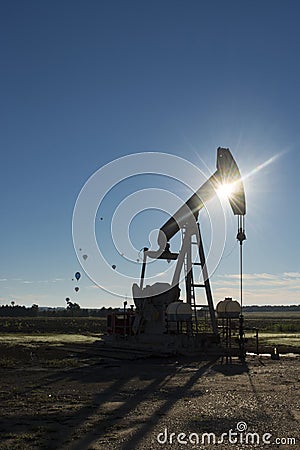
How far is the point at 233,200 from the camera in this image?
78.3 ft

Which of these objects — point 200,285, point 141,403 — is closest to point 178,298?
point 200,285

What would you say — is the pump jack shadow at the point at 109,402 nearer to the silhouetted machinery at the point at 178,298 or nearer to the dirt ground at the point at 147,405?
the dirt ground at the point at 147,405

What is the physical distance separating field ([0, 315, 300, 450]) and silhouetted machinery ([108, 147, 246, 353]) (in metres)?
3.81

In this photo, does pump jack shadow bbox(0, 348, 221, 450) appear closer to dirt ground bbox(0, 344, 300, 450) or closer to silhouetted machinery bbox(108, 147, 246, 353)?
dirt ground bbox(0, 344, 300, 450)

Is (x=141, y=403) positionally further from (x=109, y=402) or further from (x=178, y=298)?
(x=178, y=298)

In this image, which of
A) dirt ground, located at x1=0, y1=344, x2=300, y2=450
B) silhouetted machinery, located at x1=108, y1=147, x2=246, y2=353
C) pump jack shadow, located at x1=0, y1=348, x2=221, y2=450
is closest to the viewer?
dirt ground, located at x1=0, y1=344, x2=300, y2=450

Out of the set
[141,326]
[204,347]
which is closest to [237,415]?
[204,347]

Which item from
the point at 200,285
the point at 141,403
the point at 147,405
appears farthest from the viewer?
the point at 200,285

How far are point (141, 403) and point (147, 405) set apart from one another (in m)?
0.27

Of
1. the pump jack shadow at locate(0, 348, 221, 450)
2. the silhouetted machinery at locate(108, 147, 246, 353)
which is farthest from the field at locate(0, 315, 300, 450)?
the silhouetted machinery at locate(108, 147, 246, 353)

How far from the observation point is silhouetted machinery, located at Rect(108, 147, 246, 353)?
80.3ft

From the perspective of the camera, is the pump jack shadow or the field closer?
the field

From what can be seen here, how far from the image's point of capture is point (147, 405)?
39.7ft

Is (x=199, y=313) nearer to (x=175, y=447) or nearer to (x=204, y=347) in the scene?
(x=204, y=347)
